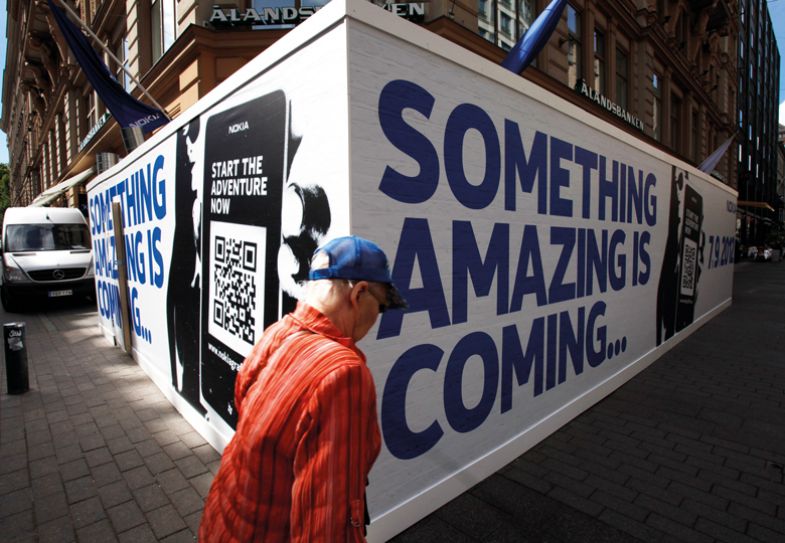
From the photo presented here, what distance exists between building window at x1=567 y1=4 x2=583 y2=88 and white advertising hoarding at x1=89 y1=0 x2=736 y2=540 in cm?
1101

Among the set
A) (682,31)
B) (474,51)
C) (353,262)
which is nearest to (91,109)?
(474,51)

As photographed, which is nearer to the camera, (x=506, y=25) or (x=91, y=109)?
(x=506, y=25)

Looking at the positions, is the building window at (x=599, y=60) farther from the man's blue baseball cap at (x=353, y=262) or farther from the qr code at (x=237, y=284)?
the man's blue baseball cap at (x=353, y=262)

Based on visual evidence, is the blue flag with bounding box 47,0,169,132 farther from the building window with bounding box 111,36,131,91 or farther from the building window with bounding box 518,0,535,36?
the building window with bounding box 518,0,535,36

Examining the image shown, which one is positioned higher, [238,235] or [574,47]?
[574,47]

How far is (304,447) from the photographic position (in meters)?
1.15

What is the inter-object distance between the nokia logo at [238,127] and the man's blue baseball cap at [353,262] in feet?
7.76

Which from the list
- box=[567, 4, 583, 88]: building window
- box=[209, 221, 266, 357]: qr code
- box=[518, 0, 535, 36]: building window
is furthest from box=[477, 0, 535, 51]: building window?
box=[209, 221, 266, 357]: qr code

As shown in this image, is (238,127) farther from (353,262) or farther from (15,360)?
(15,360)

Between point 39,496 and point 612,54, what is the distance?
19.6 metres

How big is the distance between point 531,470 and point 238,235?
9.33 ft

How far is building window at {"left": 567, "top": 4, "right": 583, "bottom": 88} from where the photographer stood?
48.8ft

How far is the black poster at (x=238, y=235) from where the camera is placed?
313cm

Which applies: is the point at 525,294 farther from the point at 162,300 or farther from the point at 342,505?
the point at 162,300
